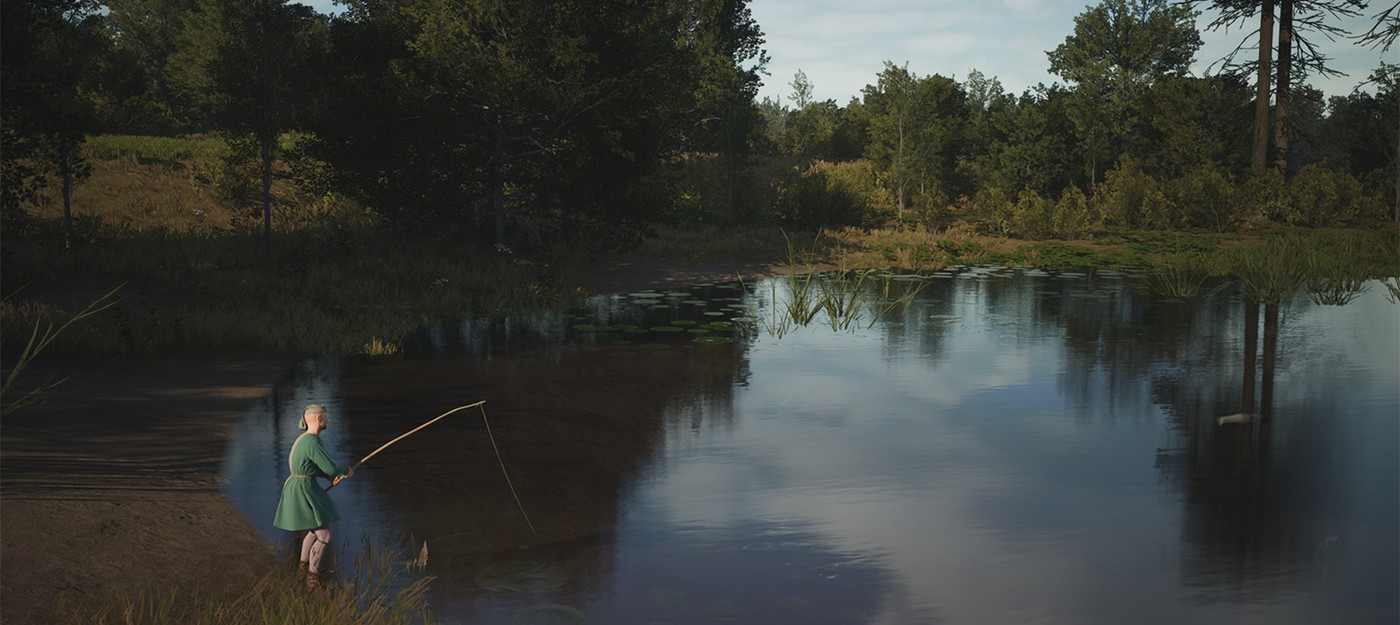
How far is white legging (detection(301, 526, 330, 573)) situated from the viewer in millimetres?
7312

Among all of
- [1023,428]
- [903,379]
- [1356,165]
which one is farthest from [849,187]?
[1023,428]

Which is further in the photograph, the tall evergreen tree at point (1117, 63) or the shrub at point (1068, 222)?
the tall evergreen tree at point (1117, 63)

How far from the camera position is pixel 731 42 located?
54.0 metres

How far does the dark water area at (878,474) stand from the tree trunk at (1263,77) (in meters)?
11.2

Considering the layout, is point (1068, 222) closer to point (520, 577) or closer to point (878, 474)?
point (878, 474)

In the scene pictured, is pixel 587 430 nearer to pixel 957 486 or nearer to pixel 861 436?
pixel 861 436

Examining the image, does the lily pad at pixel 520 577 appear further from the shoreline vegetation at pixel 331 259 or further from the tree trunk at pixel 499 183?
the tree trunk at pixel 499 183

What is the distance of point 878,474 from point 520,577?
443 cm

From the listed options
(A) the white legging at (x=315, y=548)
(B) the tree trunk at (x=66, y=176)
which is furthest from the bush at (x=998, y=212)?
(A) the white legging at (x=315, y=548)

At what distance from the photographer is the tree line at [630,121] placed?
2448cm

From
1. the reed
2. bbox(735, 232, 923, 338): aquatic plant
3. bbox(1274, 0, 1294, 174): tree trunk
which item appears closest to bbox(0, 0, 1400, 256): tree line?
bbox(1274, 0, 1294, 174): tree trunk

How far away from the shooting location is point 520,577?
25.0 feet

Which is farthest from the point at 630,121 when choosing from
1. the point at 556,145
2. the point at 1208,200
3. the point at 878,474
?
the point at 1208,200

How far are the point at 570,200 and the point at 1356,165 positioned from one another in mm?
40612
